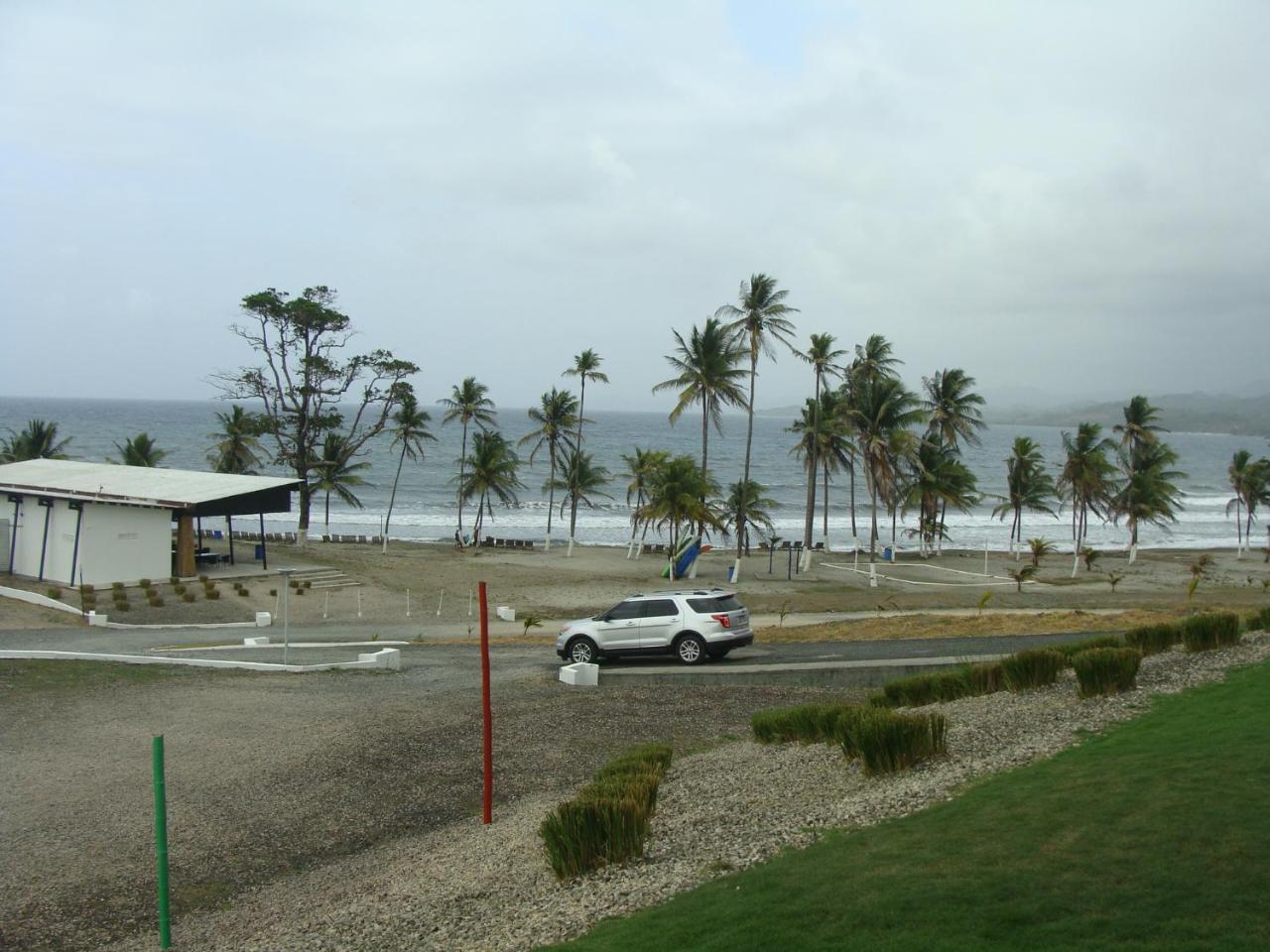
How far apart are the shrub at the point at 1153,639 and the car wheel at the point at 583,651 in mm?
9982

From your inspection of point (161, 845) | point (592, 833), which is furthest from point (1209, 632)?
point (161, 845)

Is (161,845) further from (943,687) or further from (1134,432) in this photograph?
(1134,432)

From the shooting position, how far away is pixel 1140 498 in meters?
59.7

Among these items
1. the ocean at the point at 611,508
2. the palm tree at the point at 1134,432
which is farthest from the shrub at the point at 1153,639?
the palm tree at the point at 1134,432

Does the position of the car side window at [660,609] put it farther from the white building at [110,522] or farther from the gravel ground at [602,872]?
the white building at [110,522]

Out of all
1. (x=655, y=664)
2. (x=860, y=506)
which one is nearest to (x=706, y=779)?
(x=655, y=664)

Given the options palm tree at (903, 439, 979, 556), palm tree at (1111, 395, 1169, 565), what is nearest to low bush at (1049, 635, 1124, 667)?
palm tree at (903, 439, 979, 556)

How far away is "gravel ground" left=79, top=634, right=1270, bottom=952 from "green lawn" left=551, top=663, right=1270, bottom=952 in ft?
1.89

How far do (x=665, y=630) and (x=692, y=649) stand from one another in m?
0.66

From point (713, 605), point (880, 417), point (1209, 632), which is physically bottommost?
point (713, 605)

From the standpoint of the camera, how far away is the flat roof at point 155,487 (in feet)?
113

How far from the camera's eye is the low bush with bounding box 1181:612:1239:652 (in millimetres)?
16766

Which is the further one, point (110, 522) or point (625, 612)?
point (110, 522)

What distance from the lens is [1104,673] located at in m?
13.4
